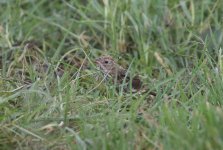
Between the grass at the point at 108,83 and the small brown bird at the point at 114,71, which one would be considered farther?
the small brown bird at the point at 114,71

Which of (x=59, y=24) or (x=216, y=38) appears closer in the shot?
(x=216, y=38)

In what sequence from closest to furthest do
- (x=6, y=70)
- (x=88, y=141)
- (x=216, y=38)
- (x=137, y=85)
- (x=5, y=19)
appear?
(x=88, y=141) < (x=137, y=85) < (x=6, y=70) < (x=216, y=38) < (x=5, y=19)

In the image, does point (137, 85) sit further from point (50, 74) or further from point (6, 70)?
point (6, 70)

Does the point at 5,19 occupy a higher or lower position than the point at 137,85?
higher

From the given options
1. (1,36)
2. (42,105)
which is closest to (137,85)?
(42,105)

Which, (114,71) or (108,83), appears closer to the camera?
(108,83)
